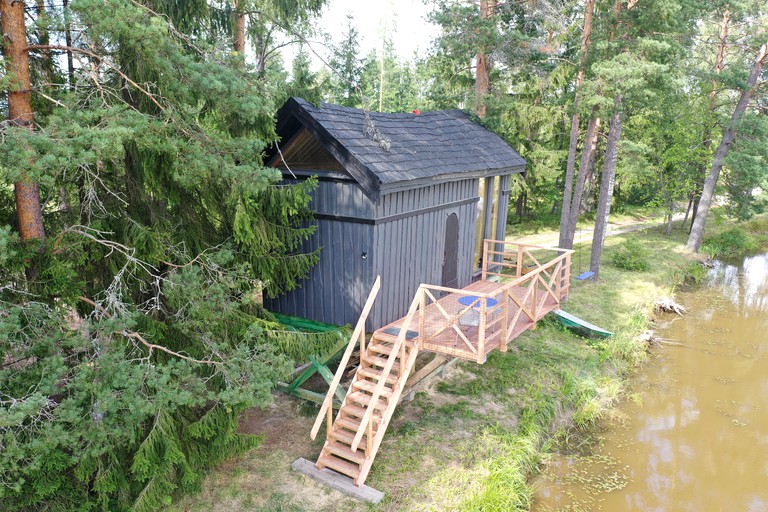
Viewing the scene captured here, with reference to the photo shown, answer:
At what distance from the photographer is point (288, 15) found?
1131 cm

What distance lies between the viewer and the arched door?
1066 centimetres

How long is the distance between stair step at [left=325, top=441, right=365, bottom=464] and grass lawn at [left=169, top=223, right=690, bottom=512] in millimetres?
345

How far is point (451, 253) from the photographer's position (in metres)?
10.9

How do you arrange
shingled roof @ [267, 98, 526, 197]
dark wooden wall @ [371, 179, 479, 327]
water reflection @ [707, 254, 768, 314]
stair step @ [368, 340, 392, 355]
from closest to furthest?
1. shingled roof @ [267, 98, 526, 197]
2. stair step @ [368, 340, 392, 355]
3. dark wooden wall @ [371, 179, 479, 327]
4. water reflection @ [707, 254, 768, 314]

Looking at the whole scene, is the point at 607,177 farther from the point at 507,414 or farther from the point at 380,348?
the point at 380,348

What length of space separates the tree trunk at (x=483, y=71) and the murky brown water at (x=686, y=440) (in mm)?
8198

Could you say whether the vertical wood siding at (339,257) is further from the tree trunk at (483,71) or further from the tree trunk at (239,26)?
the tree trunk at (483,71)

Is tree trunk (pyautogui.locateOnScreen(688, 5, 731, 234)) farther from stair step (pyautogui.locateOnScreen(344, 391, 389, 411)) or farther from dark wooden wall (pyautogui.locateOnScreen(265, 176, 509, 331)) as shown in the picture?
stair step (pyautogui.locateOnScreen(344, 391, 389, 411))

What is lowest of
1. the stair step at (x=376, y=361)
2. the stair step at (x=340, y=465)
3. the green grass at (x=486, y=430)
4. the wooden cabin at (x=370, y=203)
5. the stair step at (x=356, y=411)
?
the green grass at (x=486, y=430)

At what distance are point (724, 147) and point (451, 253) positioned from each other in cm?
1544

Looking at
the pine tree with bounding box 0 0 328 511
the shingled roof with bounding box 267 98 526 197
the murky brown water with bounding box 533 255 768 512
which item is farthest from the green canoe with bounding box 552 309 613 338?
the pine tree with bounding box 0 0 328 511

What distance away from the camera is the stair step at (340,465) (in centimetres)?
763

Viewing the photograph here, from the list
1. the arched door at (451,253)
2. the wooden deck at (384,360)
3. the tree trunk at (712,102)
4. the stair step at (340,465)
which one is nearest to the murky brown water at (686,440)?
the wooden deck at (384,360)

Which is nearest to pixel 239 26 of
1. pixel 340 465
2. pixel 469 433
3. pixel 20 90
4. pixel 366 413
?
pixel 20 90
